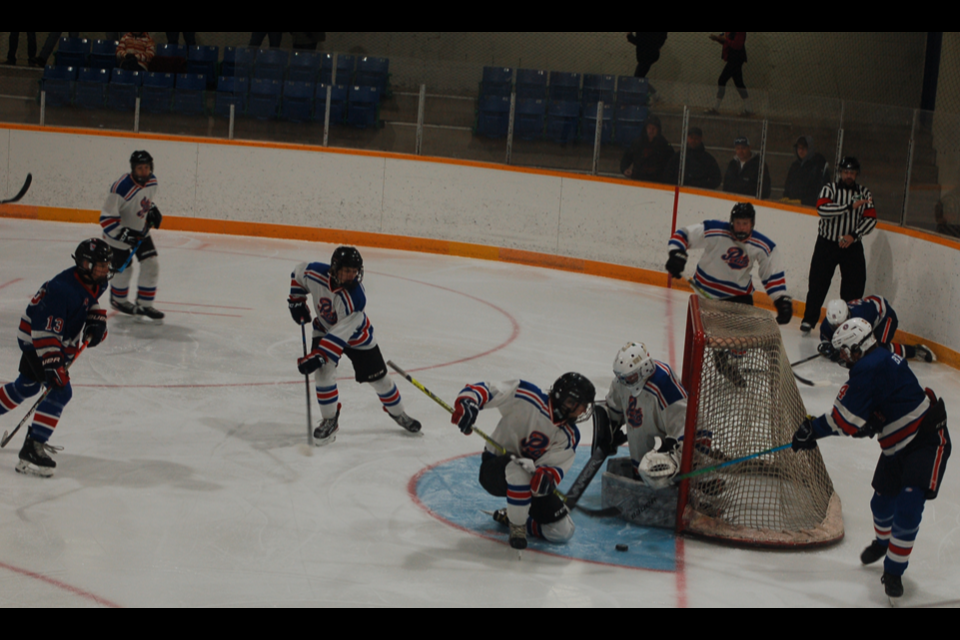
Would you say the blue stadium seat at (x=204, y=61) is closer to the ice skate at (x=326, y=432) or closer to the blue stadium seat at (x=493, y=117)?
the blue stadium seat at (x=493, y=117)

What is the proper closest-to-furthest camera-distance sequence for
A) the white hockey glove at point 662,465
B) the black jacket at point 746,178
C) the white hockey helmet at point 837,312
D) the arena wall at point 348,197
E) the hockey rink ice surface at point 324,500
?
the hockey rink ice surface at point 324,500 → the white hockey glove at point 662,465 → the white hockey helmet at point 837,312 → the black jacket at point 746,178 → the arena wall at point 348,197

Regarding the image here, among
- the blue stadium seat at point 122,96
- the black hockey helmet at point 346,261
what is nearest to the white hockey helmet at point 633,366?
the black hockey helmet at point 346,261

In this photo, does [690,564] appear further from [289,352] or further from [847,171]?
[847,171]

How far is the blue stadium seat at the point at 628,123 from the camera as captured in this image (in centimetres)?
1053

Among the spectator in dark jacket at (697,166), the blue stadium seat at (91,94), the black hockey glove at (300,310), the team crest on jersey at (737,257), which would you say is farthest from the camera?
the blue stadium seat at (91,94)

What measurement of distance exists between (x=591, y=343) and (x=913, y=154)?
3.15m

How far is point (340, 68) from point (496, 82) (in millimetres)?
1876

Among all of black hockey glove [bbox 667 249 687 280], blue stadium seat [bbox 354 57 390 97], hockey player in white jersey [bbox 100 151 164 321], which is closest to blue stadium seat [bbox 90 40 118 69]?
blue stadium seat [bbox 354 57 390 97]

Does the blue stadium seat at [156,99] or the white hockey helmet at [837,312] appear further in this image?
the blue stadium seat at [156,99]

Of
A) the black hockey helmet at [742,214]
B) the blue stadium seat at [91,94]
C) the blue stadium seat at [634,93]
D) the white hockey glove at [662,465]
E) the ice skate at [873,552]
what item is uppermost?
the blue stadium seat at [634,93]

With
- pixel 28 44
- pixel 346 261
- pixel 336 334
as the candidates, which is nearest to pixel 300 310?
pixel 336 334

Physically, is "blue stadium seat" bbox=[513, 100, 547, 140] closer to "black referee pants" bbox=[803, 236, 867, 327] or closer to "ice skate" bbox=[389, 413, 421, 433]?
"black referee pants" bbox=[803, 236, 867, 327]

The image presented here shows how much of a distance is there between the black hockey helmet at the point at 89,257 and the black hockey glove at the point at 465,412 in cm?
187

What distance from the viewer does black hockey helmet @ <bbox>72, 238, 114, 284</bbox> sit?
15.2ft
